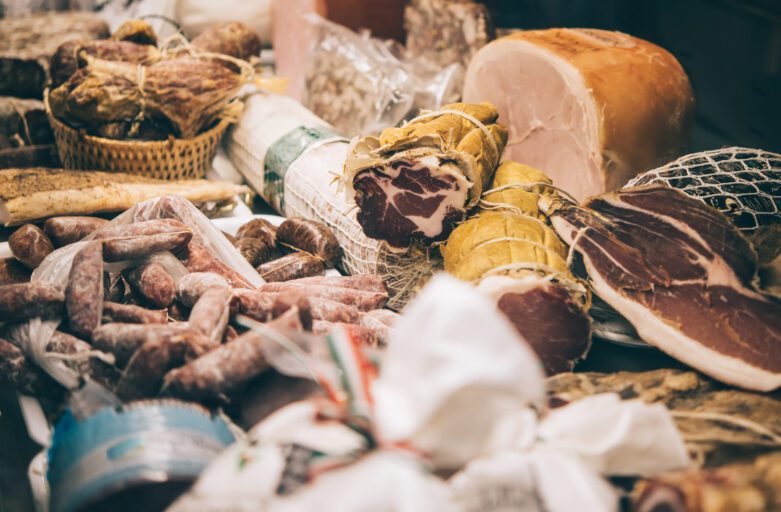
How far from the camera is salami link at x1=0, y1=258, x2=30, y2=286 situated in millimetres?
2033

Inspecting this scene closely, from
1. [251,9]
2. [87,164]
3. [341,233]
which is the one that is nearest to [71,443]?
[341,233]

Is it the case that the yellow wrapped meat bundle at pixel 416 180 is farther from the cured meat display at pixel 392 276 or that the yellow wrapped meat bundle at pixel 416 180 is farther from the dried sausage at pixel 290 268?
Result: the dried sausage at pixel 290 268

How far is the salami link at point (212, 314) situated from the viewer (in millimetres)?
1635

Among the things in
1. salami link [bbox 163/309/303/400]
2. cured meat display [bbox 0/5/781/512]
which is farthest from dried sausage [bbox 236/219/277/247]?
salami link [bbox 163/309/303/400]

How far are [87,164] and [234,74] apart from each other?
0.77m

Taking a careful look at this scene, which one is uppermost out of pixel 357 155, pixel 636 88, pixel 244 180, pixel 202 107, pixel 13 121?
pixel 636 88

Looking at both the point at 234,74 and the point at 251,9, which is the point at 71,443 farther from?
the point at 251,9

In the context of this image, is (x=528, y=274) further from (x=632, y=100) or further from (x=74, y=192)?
(x=74, y=192)

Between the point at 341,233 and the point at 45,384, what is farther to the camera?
the point at 341,233

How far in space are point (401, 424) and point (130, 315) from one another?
1029mm

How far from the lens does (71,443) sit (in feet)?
4.31

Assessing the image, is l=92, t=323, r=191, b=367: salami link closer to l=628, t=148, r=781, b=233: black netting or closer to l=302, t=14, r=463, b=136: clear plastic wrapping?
l=628, t=148, r=781, b=233: black netting

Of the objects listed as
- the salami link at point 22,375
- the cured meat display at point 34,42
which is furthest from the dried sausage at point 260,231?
the cured meat display at point 34,42

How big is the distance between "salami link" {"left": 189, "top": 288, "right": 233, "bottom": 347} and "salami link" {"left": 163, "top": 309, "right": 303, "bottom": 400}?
0.12 m
